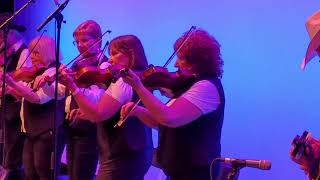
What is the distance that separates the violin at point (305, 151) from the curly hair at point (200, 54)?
76 centimetres

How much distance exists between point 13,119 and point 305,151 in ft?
9.86

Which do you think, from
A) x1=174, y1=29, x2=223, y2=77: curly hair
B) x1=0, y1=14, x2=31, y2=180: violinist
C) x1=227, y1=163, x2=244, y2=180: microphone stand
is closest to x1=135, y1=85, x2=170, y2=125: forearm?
x1=174, y1=29, x2=223, y2=77: curly hair

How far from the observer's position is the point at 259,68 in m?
3.75

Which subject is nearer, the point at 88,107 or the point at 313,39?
the point at 313,39

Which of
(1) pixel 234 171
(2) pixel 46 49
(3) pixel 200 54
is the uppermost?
(2) pixel 46 49

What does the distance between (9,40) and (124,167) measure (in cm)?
199

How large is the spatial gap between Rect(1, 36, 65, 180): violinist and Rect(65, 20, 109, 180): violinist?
15 centimetres

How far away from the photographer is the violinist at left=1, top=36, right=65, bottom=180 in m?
3.71

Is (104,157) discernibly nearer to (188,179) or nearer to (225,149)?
(188,179)

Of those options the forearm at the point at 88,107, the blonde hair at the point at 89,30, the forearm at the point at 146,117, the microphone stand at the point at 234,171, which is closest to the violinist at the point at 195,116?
the forearm at the point at 146,117

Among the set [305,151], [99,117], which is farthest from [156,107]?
[305,151]

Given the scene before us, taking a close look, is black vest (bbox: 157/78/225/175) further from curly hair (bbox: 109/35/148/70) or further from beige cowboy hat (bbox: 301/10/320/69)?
beige cowboy hat (bbox: 301/10/320/69)

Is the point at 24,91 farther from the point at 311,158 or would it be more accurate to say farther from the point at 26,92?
the point at 311,158

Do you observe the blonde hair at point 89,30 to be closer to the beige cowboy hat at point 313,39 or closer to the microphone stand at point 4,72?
the microphone stand at point 4,72
